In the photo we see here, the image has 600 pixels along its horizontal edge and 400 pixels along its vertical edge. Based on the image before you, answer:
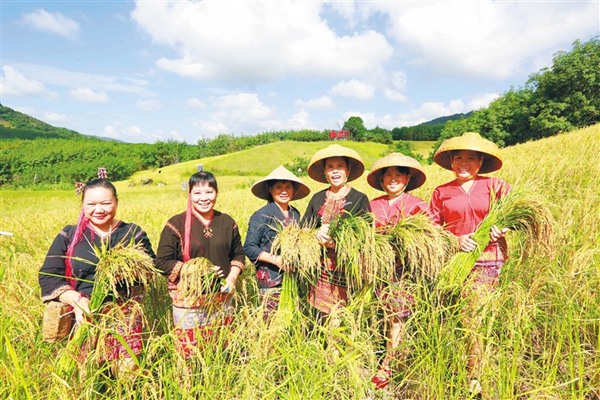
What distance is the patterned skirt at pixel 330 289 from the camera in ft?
7.22

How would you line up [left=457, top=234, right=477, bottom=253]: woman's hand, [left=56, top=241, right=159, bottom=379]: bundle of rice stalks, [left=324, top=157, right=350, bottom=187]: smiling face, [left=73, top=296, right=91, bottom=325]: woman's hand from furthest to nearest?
[left=324, top=157, right=350, bottom=187]: smiling face → [left=457, top=234, right=477, bottom=253]: woman's hand → [left=73, top=296, right=91, bottom=325]: woman's hand → [left=56, top=241, right=159, bottom=379]: bundle of rice stalks

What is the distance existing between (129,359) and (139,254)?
2.42ft

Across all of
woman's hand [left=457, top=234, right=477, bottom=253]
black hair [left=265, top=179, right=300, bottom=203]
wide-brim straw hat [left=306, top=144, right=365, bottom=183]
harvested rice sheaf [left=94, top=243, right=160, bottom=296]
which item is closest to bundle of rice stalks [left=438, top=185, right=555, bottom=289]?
woman's hand [left=457, top=234, right=477, bottom=253]

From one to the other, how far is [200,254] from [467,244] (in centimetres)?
196

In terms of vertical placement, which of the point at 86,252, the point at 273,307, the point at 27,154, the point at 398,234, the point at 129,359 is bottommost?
the point at 129,359

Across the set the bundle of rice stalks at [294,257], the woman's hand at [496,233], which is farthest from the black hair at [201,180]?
the woman's hand at [496,233]

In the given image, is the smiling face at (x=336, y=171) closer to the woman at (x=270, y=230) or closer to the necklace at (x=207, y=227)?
the woman at (x=270, y=230)

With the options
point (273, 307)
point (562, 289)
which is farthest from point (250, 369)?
point (562, 289)

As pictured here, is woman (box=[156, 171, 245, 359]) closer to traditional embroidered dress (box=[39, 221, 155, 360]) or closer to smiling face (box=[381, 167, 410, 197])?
traditional embroidered dress (box=[39, 221, 155, 360])

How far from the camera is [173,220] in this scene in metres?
2.31

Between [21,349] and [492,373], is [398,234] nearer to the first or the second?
[492,373]

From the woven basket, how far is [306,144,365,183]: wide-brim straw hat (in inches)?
81.7

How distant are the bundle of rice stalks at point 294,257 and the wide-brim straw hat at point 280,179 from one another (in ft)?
2.21

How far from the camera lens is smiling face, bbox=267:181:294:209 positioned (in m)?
2.71
